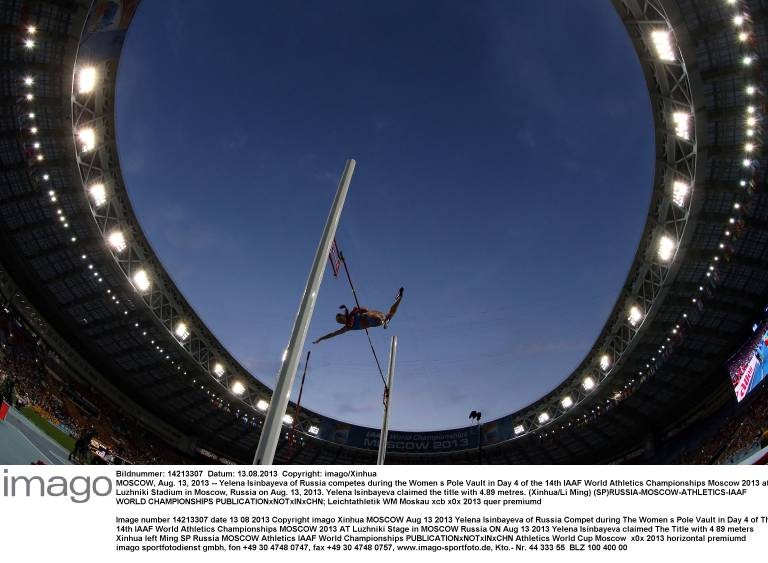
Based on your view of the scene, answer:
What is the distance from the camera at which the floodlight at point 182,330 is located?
24.8 meters

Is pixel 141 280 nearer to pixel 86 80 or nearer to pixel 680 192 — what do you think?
pixel 86 80

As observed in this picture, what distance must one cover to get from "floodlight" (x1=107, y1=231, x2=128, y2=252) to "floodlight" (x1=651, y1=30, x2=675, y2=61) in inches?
926

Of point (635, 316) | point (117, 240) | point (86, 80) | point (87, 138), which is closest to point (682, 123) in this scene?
point (635, 316)

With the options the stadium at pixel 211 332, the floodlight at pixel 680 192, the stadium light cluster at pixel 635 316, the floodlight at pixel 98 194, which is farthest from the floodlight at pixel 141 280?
the stadium light cluster at pixel 635 316

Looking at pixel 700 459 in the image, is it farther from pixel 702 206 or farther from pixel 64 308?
pixel 64 308

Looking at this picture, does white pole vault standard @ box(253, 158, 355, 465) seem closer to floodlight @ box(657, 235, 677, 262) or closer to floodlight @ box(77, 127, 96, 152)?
floodlight @ box(77, 127, 96, 152)

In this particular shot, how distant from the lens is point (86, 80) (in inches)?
638

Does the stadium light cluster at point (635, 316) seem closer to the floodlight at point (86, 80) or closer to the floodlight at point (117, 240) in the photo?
the floodlight at point (117, 240)

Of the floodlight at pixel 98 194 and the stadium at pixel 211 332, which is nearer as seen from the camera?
the stadium at pixel 211 332

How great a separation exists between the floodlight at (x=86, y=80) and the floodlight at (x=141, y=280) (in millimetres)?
8962

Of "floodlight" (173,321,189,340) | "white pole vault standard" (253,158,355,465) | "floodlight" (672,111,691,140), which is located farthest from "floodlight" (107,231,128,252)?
"floodlight" (672,111,691,140)
